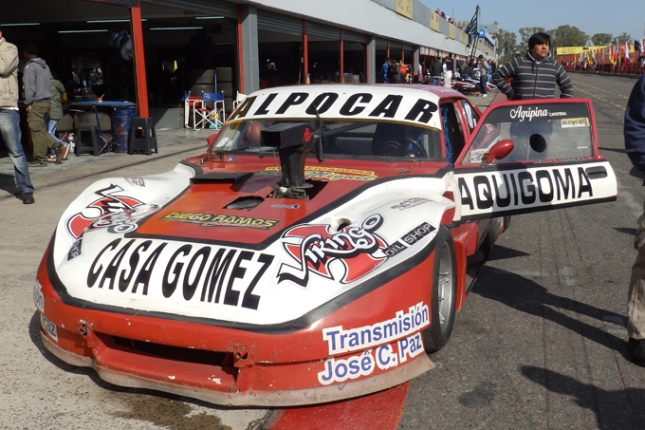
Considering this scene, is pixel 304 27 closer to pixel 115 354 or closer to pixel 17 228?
pixel 17 228

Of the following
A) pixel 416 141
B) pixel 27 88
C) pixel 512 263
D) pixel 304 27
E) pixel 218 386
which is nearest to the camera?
pixel 218 386

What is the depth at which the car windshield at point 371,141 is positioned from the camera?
4.38 m

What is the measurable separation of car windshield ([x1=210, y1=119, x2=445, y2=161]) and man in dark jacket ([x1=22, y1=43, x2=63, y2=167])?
18.3ft

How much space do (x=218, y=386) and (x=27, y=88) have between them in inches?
304

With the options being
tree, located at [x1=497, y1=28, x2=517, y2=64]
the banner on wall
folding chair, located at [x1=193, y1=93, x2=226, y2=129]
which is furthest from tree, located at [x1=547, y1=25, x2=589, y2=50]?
folding chair, located at [x1=193, y1=93, x2=226, y2=129]

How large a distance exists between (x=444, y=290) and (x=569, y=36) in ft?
672

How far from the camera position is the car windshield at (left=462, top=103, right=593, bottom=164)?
4.79 m

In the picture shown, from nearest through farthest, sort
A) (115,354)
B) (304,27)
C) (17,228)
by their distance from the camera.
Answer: (115,354) → (17,228) → (304,27)

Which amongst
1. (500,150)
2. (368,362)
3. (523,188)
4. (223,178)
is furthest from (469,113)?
(368,362)

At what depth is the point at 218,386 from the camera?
2.81 m

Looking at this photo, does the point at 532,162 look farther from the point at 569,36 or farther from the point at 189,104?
the point at 569,36

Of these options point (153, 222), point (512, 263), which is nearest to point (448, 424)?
point (153, 222)

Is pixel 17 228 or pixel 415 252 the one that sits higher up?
pixel 415 252

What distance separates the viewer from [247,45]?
15227mm
